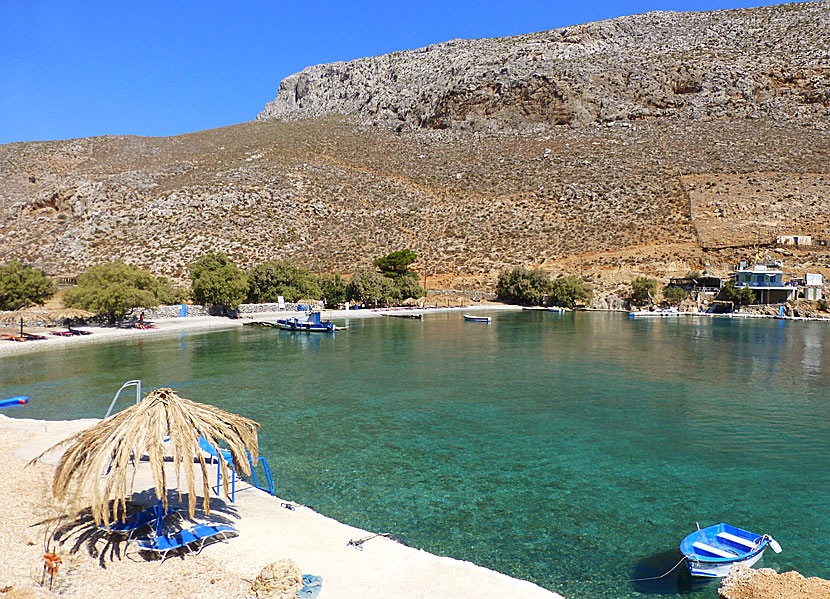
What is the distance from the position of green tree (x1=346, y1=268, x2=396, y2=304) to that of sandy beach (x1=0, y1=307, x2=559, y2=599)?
4650 centimetres

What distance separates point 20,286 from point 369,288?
2816 cm

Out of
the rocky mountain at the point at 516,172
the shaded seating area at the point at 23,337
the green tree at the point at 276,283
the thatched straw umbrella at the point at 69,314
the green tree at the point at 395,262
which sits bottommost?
the shaded seating area at the point at 23,337

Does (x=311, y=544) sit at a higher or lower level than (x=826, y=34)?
lower

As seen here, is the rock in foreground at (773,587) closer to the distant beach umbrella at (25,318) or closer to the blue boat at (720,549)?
the blue boat at (720,549)

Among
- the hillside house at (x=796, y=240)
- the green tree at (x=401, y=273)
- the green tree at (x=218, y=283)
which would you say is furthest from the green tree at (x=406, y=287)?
the hillside house at (x=796, y=240)

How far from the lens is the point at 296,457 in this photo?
13039 mm

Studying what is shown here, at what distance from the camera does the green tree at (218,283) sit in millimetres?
44844

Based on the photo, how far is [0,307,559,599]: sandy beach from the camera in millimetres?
6781

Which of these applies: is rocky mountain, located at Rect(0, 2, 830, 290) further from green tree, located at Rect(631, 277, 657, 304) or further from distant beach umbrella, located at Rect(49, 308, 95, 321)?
distant beach umbrella, located at Rect(49, 308, 95, 321)

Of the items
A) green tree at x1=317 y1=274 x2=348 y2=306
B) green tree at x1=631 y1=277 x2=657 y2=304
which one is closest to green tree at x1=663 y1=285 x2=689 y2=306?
green tree at x1=631 y1=277 x2=657 y2=304

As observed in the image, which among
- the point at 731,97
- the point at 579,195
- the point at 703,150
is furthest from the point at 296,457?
the point at 731,97

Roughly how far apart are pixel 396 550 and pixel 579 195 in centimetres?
6698

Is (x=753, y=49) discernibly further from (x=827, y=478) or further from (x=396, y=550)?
(x=396, y=550)

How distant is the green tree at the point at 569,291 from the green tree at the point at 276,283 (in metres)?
24.6
